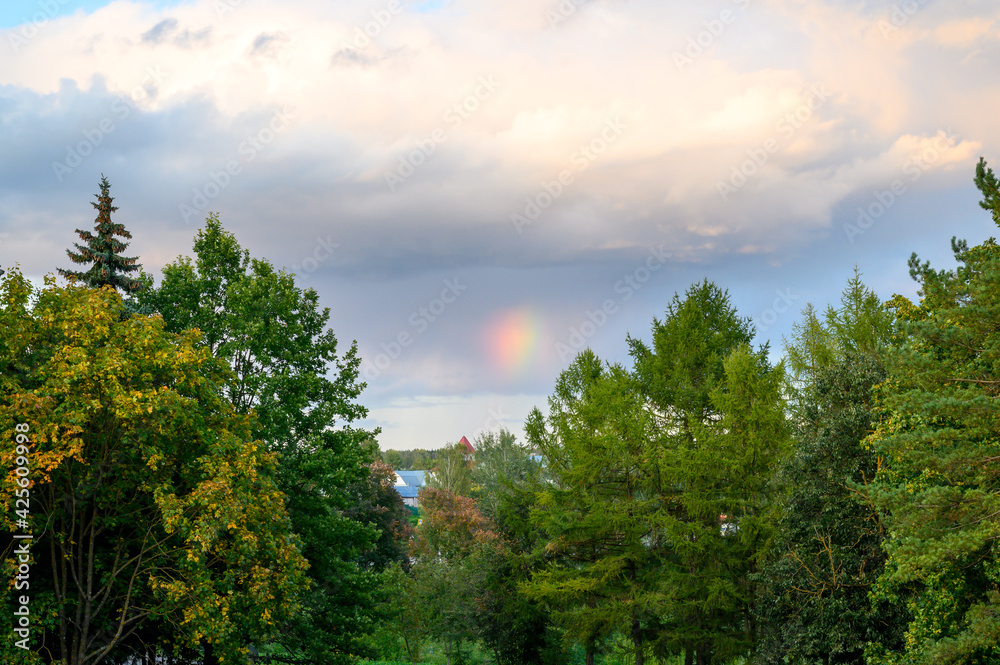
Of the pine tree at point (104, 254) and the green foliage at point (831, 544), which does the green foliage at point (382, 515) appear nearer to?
the pine tree at point (104, 254)

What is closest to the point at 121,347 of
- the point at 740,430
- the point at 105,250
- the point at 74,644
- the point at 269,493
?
the point at 269,493

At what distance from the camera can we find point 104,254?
29328 millimetres

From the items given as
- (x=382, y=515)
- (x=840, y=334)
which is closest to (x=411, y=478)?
(x=382, y=515)

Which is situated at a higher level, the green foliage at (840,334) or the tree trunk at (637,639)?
the green foliage at (840,334)

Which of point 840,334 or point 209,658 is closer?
point 209,658

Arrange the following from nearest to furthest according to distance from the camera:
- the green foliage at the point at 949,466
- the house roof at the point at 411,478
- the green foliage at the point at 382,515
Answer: the green foliage at the point at 949,466
the green foliage at the point at 382,515
the house roof at the point at 411,478

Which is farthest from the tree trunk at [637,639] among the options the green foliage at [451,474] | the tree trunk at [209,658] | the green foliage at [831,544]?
the green foliage at [451,474]

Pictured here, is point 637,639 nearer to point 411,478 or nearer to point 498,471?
point 498,471

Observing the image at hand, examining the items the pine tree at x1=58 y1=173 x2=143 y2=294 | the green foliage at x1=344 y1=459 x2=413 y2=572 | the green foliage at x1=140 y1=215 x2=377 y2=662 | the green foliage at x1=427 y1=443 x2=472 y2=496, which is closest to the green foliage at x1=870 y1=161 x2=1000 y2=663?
the green foliage at x1=140 y1=215 x2=377 y2=662

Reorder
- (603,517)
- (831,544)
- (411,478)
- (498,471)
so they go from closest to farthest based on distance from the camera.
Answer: (831,544) → (603,517) → (498,471) → (411,478)

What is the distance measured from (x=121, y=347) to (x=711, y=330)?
2157 cm

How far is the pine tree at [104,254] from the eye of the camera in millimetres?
29344

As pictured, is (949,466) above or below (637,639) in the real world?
above

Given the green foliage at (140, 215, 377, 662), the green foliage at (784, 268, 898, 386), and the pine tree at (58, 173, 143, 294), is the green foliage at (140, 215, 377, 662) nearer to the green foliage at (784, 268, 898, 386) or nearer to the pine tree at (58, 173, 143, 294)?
the pine tree at (58, 173, 143, 294)
